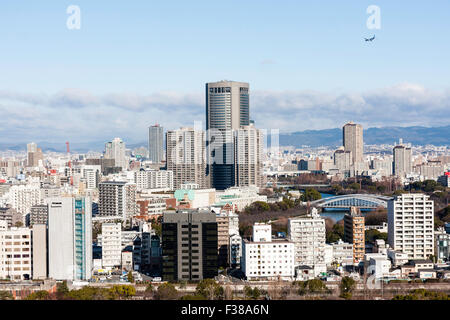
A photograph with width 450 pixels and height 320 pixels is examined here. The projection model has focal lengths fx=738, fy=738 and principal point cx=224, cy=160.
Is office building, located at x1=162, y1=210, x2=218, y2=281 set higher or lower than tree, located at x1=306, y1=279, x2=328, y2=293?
higher

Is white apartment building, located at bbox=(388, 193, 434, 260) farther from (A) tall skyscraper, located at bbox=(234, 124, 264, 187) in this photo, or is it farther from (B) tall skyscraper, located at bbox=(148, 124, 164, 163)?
(B) tall skyscraper, located at bbox=(148, 124, 164, 163)

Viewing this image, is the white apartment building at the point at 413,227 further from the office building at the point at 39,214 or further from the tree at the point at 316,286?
the office building at the point at 39,214

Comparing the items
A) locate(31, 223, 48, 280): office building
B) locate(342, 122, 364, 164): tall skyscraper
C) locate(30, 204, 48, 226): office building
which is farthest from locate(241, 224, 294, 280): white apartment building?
locate(342, 122, 364, 164): tall skyscraper

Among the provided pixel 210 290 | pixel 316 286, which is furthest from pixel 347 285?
pixel 210 290

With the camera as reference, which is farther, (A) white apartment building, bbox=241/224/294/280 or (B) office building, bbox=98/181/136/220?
(B) office building, bbox=98/181/136/220

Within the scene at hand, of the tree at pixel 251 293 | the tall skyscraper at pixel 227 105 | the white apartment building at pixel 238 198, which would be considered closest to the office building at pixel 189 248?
the tree at pixel 251 293

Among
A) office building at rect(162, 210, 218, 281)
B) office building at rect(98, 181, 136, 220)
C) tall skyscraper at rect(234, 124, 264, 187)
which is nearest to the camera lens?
office building at rect(162, 210, 218, 281)
